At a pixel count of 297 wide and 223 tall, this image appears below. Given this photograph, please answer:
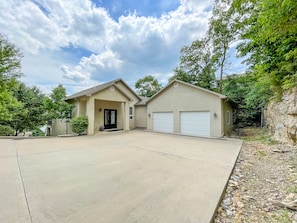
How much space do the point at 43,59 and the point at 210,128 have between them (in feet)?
50.6

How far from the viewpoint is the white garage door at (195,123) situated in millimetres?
12078

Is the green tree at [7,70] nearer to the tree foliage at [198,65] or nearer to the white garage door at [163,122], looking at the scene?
the white garage door at [163,122]

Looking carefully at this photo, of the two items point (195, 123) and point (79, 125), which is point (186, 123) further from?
point (79, 125)

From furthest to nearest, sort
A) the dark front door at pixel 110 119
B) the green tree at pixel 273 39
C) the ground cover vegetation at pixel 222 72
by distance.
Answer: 1. the dark front door at pixel 110 119
2. the ground cover vegetation at pixel 222 72
3. the green tree at pixel 273 39

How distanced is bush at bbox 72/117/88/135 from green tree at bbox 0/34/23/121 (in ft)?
19.7

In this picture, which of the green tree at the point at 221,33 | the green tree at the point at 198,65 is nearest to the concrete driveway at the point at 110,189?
the green tree at the point at 221,33

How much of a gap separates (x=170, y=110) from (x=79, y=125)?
7700mm

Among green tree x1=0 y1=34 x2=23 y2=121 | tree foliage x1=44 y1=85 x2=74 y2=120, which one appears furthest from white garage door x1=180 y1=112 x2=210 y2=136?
green tree x1=0 y1=34 x2=23 y2=121

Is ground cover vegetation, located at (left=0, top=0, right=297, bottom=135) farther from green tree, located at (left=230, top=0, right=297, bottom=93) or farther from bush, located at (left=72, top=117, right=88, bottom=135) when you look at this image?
bush, located at (left=72, top=117, right=88, bottom=135)

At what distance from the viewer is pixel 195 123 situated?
12.6 metres

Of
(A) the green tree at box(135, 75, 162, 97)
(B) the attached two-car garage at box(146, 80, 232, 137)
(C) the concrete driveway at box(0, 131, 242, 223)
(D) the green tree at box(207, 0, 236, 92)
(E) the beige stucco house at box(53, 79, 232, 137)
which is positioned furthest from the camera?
(A) the green tree at box(135, 75, 162, 97)

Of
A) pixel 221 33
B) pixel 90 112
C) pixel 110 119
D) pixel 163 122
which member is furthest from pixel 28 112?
pixel 221 33

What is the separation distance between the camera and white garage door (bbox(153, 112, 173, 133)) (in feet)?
46.3

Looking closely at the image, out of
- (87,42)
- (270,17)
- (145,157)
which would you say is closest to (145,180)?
(145,157)
